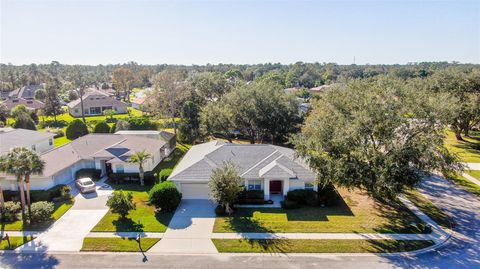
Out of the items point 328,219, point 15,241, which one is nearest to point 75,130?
point 15,241

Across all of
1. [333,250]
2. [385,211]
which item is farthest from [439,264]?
[385,211]

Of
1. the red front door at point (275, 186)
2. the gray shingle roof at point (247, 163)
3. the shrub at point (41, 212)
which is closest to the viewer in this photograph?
the shrub at point (41, 212)

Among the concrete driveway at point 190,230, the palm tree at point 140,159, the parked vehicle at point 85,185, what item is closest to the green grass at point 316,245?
the concrete driveway at point 190,230

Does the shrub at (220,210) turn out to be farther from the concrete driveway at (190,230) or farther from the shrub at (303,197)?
the shrub at (303,197)

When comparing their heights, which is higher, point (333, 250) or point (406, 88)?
point (406, 88)

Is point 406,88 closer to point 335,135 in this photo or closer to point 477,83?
point 335,135

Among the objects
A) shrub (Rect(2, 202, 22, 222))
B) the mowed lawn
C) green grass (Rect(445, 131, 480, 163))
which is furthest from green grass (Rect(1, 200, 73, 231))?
green grass (Rect(445, 131, 480, 163))
